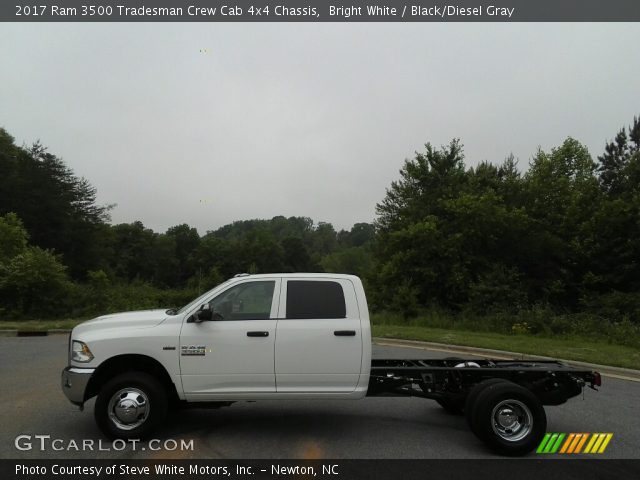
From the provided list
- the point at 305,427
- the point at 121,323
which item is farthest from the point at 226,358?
the point at 305,427

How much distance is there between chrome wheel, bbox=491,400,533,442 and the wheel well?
3.61 metres

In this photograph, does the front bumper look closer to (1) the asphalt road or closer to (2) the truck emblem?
(1) the asphalt road

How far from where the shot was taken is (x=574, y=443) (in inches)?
224

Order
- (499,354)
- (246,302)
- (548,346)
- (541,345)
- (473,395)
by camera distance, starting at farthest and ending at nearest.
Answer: (541,345), (548,346), (499,354), (246,302), (473,395)

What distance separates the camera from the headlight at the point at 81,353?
5.48 meters

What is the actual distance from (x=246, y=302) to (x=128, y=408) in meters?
1.68

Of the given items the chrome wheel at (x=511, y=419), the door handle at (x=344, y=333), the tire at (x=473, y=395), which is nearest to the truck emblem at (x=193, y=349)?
the door handle at (x=344, y=333)

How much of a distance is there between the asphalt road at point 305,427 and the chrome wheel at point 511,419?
0.32 meters

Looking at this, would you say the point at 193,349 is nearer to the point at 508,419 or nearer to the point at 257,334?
the point at 257,334

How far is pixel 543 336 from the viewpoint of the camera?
17.2 m

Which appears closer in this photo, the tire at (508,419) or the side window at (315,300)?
the tire at (508,419)

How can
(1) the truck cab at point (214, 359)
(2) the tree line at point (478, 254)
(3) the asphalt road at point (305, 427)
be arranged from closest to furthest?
(3) the asphalt road at point (305, 427), (1) the truck cab at point (214, 359), (2) the tree line at point (478, 254)

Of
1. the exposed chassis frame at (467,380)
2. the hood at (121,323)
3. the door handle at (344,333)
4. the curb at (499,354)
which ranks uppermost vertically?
the hood at (121,323)

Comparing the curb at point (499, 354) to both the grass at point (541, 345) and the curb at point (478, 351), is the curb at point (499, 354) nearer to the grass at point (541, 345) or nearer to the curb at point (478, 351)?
the curb at point (478, 351)
